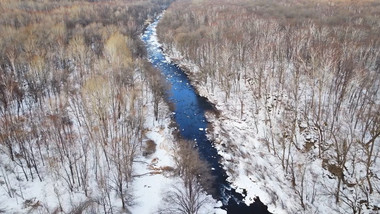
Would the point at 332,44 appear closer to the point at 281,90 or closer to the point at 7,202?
the point at 281,90

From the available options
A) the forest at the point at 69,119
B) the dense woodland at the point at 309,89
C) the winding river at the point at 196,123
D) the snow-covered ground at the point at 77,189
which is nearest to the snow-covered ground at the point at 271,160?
the dense woodland at the point at 309,89

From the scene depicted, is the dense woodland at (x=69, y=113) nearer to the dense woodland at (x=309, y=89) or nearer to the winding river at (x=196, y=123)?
the winding river at (x=196, y=123)

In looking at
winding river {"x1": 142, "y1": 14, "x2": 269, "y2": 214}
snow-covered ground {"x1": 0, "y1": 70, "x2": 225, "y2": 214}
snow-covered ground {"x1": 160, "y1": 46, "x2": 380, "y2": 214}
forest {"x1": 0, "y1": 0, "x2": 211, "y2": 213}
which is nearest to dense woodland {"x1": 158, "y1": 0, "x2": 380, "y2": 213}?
snow-covered ground {"x1": 160, "y1": 46, "x2": 380, "y2": 214}

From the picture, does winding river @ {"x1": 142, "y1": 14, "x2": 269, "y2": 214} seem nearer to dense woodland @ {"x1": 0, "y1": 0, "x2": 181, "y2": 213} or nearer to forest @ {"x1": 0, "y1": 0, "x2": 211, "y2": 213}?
forest @ {"x1": 0, "y1": 0, "x2": 211, "y2": 213}

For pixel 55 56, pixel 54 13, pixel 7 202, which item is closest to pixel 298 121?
pixel 7 202

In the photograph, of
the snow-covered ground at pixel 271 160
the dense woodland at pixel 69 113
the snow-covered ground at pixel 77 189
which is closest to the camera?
the snow-covered ground at pixel 77 189

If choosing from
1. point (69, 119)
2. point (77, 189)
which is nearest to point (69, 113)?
point (69, 119)
